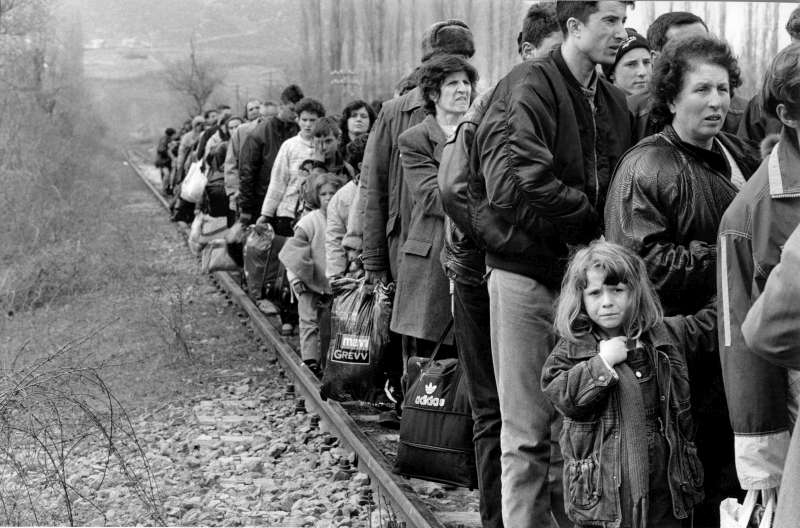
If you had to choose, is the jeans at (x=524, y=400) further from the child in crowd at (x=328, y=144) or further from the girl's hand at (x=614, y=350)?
the child in crowd at (x=328, y=144)

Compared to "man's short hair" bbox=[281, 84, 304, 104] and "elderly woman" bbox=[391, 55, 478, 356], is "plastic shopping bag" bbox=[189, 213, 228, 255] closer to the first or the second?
"man's short hair" bbox=[281, 84, 304, 104]

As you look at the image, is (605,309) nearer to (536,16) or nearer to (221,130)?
(536,16)

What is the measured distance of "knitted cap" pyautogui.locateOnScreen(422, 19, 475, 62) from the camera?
7.05 metres

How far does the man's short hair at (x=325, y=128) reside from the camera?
9.45 meters

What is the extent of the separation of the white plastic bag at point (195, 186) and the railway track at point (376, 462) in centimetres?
552

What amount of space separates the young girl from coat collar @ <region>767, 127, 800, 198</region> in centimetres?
76

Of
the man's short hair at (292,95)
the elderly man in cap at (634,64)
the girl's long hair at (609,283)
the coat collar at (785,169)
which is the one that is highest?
the elderly man in cap at (634,64)

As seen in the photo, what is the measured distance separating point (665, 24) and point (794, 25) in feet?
4.18

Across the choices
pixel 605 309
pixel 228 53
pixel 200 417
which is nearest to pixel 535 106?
pixel 605 309

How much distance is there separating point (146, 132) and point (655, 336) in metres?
94.6

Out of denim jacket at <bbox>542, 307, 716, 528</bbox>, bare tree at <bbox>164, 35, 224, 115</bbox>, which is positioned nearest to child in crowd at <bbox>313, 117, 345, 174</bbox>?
denim jacket at <bbox>542, 307, 716, 528</bbox>

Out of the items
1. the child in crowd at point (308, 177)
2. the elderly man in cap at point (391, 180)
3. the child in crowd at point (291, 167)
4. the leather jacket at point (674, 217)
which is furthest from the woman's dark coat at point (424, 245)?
the child in crowd at point (291, 167)

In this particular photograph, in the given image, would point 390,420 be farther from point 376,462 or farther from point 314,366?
point 314,366

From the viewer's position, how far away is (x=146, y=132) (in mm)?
95875
